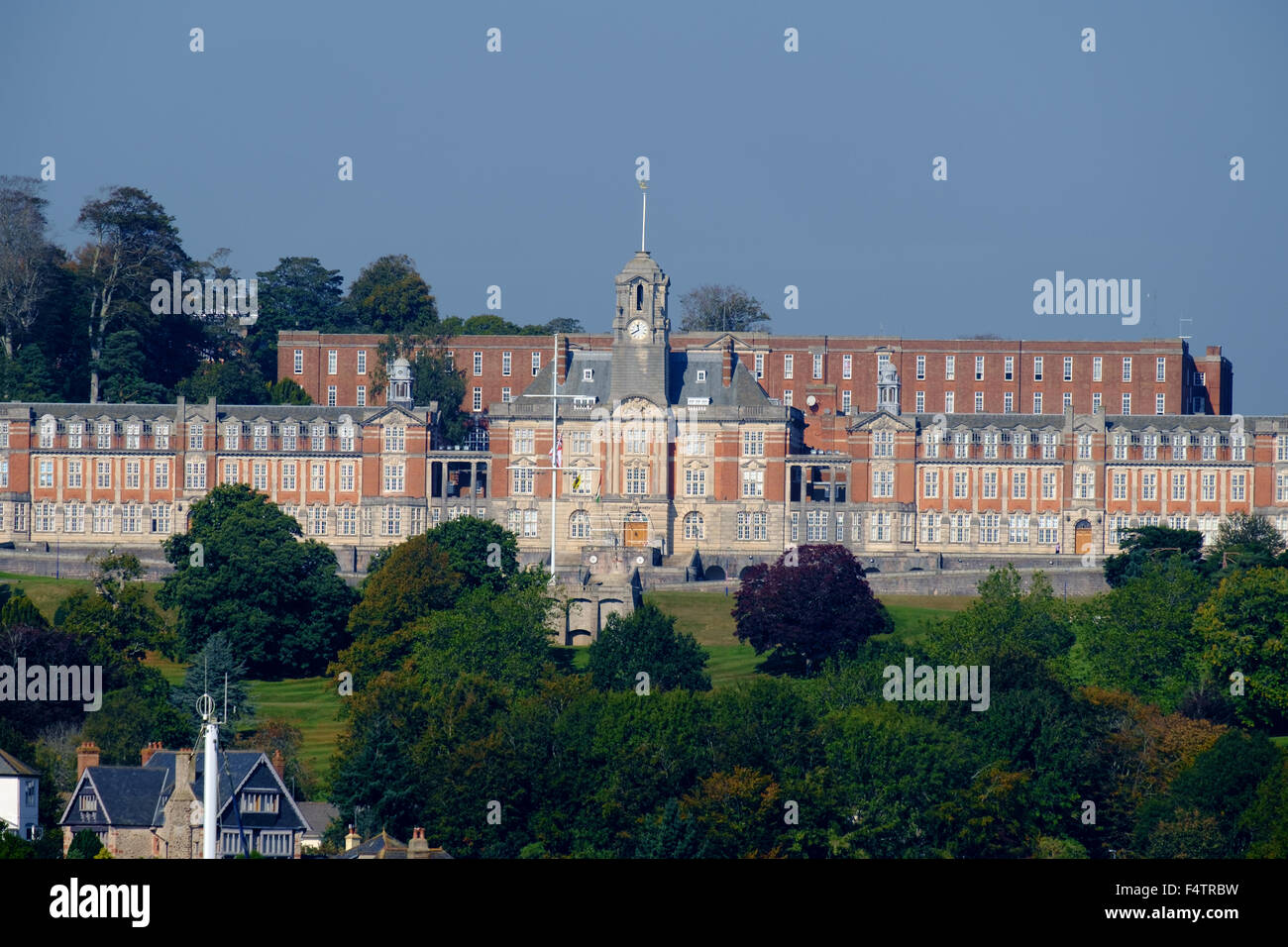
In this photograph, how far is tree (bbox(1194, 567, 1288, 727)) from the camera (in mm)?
87750

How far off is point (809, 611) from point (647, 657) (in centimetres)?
1018

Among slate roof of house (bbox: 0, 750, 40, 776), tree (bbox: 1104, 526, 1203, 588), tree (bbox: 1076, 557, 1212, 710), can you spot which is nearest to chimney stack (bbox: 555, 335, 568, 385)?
tree (bbox: 1104, 526, 1203, 588)

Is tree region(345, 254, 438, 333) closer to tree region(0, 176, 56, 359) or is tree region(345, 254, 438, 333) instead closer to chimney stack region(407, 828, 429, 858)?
tree region(0, 176, 56, 359)

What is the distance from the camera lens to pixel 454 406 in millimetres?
137625

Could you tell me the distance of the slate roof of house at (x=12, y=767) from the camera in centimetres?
6875

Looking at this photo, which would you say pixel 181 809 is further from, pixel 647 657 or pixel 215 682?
pixel 647 657

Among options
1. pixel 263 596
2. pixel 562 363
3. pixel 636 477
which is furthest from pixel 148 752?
pixel 562 363

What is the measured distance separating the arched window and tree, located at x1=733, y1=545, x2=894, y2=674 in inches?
891

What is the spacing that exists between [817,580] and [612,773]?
2822 centimetres

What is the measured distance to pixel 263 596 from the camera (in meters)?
101

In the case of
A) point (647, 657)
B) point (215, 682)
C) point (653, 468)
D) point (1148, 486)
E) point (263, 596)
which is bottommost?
point (215, 682)

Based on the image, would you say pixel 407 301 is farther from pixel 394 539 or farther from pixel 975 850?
pixel 975 850

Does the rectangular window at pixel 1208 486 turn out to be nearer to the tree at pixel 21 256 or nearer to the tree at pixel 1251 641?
the tree at pixel 1251 641

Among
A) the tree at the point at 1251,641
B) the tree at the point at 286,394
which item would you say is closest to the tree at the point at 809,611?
the tree at the point at 1251,641
